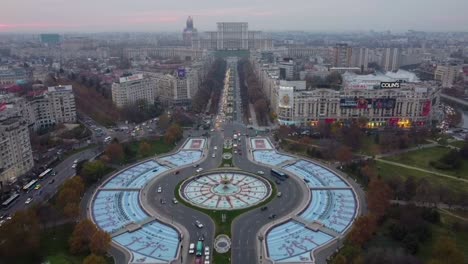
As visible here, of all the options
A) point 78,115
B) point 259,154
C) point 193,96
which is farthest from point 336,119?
point 78,115

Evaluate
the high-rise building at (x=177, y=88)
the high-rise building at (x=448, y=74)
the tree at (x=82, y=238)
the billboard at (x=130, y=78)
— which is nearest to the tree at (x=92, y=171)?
the tree at (x=82, y=238)

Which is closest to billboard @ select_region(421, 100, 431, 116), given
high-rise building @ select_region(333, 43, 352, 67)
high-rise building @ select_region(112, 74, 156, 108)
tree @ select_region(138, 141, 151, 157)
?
tree @ select_region(138, 141, 151, 157)

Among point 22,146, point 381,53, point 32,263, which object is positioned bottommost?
point 32,263

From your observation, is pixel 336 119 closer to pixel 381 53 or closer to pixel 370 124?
pixel 370 124

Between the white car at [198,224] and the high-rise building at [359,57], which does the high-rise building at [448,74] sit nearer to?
the high-rise building at [359,57]

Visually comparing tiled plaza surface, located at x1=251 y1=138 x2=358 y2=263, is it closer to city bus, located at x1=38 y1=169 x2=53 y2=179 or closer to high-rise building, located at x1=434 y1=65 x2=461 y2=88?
city bus, located at x1=38 y1=169 x2=53 y2=179
